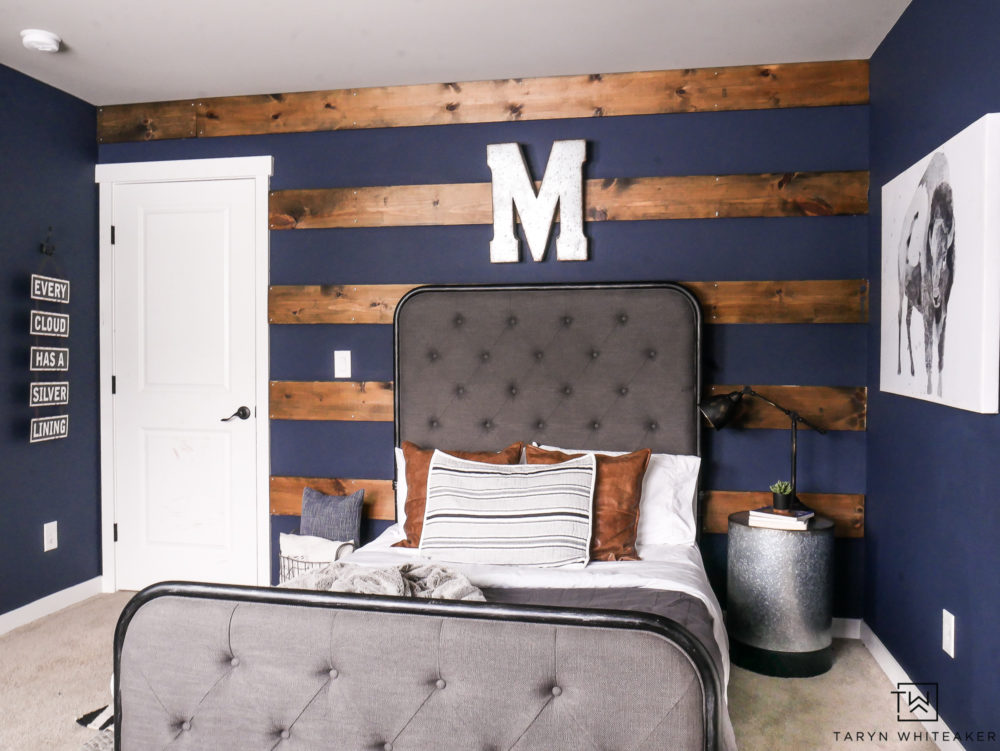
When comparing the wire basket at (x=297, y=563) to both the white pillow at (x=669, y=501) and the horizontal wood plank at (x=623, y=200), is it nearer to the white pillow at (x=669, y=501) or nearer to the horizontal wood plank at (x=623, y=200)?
the white pillow at (x=669, y=501)

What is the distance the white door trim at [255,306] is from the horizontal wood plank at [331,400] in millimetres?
82

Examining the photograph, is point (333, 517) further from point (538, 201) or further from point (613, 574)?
point (538, 201)

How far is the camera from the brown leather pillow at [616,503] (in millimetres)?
2621

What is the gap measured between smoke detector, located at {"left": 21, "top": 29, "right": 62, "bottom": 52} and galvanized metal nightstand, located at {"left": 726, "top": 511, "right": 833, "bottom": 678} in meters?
3.22

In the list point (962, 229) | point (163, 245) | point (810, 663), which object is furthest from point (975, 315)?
point (163, 245)

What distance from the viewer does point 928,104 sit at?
8.02 ft

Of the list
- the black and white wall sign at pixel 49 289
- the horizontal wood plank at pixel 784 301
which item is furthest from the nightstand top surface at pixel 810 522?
the black and white wall sign at pixel 49 289

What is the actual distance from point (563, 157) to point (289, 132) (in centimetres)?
131

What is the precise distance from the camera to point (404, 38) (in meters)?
2.92

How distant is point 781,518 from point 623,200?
1452 millimetres

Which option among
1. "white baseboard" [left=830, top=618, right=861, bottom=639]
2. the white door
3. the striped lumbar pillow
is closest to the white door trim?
the white door

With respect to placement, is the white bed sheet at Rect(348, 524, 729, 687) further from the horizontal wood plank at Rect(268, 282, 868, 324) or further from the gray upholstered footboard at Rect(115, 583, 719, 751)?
the horizontal wood plank at Rect(268, 282, 868, 324)

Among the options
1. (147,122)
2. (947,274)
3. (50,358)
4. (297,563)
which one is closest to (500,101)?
(147,122)

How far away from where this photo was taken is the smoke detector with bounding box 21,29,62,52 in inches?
113
